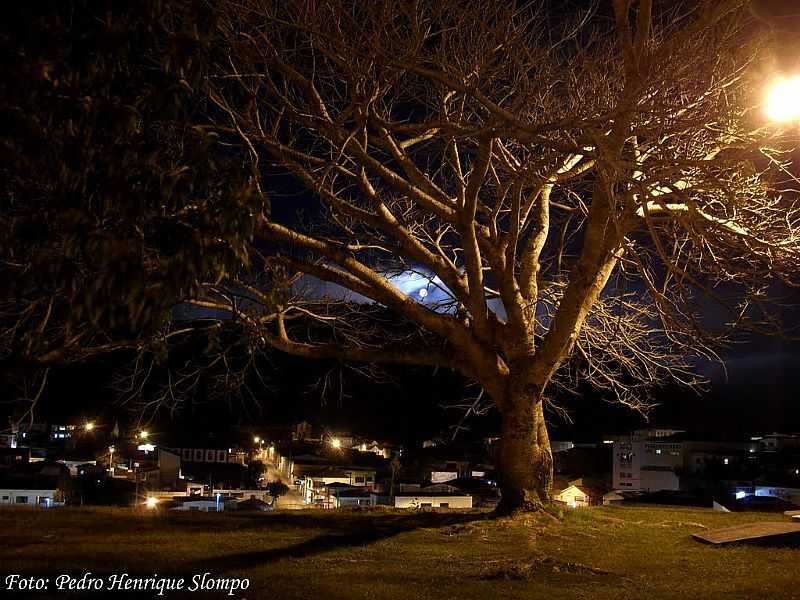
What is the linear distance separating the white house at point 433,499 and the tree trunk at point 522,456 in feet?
36.7

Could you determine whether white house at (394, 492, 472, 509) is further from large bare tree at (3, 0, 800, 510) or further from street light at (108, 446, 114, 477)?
street light at (108, 446, 114, 477)

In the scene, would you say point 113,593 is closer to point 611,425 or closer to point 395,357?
point 395,357

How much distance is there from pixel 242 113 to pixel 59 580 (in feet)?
20.9

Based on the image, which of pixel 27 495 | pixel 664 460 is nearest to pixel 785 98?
pixel 27 495

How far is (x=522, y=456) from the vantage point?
10.6 metres

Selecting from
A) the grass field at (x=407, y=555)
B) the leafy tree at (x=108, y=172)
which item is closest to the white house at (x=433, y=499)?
the grass field at (x=407, y=555)

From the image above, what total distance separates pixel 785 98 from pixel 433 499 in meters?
16.5

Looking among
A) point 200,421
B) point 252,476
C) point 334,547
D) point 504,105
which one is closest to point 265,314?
point 334,547

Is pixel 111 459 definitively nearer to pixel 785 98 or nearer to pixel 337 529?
pixel 337 529

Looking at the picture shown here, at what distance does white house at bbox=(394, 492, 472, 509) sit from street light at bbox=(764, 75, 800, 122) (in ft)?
51.6

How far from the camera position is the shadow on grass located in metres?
7.22

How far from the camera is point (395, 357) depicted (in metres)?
11.2

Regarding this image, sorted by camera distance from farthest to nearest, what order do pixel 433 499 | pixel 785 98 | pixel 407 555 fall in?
pixel 433 499, pixel 407 555, pixel 785 98

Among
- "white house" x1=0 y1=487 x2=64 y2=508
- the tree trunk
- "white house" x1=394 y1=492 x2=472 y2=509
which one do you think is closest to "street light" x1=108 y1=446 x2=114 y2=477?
"white house" x1=0 y1=487 x2=64 y2=508
